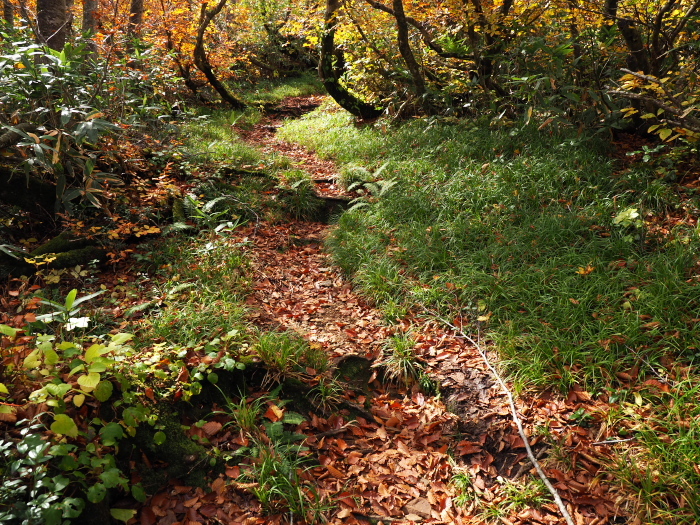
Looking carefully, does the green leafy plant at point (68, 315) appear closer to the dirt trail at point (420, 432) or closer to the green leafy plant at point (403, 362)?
the dirt trail at point (420, 432)

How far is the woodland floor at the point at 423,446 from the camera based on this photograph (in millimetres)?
2646

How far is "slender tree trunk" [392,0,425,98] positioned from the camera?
761cm

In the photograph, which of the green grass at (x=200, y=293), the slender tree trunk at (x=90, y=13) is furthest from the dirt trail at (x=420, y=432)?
the slender tree trunk at (x=90, y=13)

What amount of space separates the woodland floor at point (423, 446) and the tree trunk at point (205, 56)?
33.0ft

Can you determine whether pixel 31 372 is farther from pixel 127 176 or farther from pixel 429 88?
pixel 429 88

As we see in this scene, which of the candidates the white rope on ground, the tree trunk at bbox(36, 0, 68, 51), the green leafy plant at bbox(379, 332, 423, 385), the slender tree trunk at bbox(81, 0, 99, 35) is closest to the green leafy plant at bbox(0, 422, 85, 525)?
the green leafy plant at bbox(379, 332, 423, 385)

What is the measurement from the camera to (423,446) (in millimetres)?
3232

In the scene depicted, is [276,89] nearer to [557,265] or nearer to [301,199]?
[301,199]

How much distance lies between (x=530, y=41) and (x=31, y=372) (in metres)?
7.17

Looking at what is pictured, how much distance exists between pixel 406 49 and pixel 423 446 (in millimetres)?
7550

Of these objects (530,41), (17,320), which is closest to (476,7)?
(530,41)

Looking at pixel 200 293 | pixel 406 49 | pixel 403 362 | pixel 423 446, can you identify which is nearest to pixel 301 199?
pixel 200 293

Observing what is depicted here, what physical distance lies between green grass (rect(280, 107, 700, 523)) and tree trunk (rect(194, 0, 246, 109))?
7419 millimetres

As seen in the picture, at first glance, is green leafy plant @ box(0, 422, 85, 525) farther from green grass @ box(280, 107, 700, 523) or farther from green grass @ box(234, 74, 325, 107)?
green grass @ box(234, 74, 325, 107)
